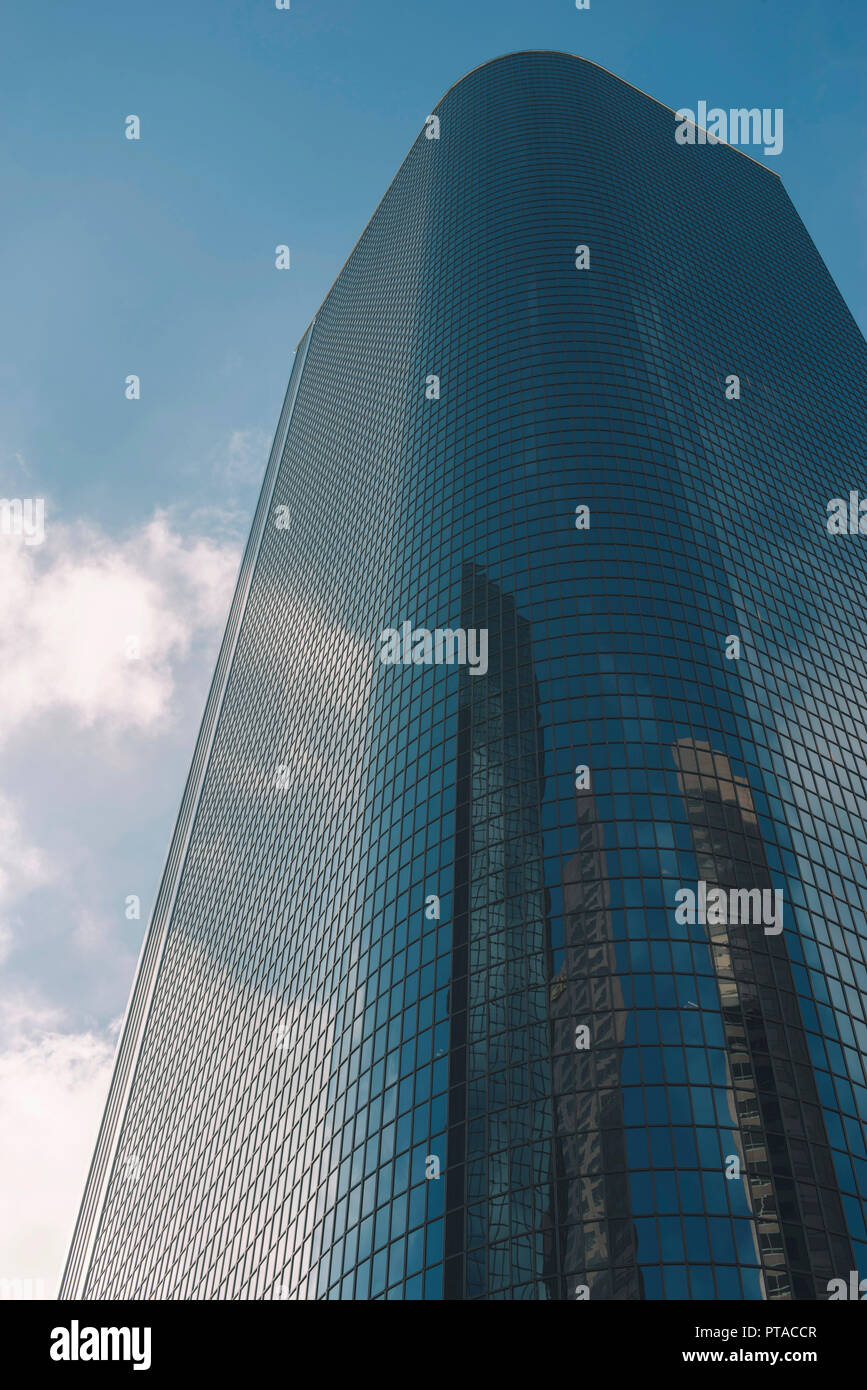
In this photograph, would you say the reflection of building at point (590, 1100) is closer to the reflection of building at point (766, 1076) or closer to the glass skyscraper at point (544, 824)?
the glass skyscraper at point (544, 824)

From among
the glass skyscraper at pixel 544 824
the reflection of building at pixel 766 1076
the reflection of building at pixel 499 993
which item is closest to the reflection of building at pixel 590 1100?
the glass skyscraper at pixel 544 824

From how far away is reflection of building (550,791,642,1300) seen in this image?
56500 mm

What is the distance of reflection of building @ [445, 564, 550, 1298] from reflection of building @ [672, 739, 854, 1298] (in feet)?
33.8

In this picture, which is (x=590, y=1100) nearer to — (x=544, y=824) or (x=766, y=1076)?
(x=766, y=1076)

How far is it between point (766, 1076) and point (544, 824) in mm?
21207

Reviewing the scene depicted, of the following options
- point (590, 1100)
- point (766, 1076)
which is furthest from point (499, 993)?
point (766, 1076)

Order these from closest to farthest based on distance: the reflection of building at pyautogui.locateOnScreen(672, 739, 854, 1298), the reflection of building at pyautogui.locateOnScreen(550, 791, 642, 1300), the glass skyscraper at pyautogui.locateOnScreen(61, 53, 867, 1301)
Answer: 1. the reflection of building at pyautogui.locateOnScreen(550, 791, 642, 1300)
2. the reflection of building at pyautogui.locateOnScreen(672, 739, 854, 1298)
3. the glass skyscraper at pyautogui.locateOnScreen(61, 53, 867, 1301)

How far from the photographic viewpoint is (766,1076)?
209 feet

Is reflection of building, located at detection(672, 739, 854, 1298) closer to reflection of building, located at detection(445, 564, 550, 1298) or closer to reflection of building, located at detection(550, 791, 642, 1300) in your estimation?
reflection of building, located at detection(550, 791, 642, 1300)

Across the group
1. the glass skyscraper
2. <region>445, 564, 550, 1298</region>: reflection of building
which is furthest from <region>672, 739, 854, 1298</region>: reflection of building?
<region>445, 564, 550, 1298</region>: reflection of building

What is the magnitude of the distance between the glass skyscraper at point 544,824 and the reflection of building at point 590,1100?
0.62 feet

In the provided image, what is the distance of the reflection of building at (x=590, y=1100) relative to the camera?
5650 cm
